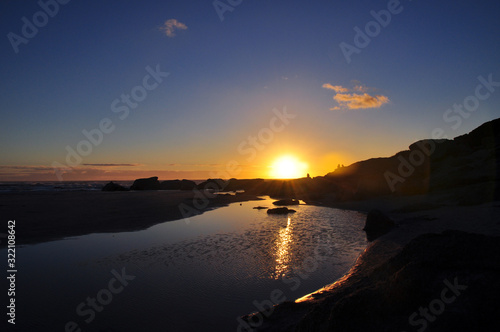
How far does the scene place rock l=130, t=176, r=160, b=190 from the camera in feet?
251

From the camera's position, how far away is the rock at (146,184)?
76562mm

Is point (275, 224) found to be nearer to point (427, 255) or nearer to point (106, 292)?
point (106, 292)

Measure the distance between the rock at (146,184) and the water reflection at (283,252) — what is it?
67.5 metres

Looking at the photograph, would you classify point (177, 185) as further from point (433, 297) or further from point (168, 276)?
point (433, 297)

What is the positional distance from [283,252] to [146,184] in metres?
72.9

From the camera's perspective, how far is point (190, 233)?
1678cm

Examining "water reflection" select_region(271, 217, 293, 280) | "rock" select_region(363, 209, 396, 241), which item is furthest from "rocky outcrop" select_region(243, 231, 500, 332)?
"rock" select_region(363, 209, 396, 241)

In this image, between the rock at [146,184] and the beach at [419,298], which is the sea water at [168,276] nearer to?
the beach at [419,298]

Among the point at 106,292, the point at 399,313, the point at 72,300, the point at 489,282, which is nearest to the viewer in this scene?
the point at 489,282

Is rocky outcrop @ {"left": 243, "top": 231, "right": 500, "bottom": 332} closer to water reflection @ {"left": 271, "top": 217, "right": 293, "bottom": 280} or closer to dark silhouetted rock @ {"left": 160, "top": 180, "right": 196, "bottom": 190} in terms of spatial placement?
water reflection @ {"left": 271, "top": 217, "right": 293, "bottom": 280}

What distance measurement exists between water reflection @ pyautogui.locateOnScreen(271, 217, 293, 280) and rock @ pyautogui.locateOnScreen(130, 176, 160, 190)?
67.5 m

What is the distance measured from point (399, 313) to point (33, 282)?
34.2ft

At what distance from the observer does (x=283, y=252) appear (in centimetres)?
1246

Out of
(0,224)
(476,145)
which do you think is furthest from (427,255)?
Result: (476,145)
